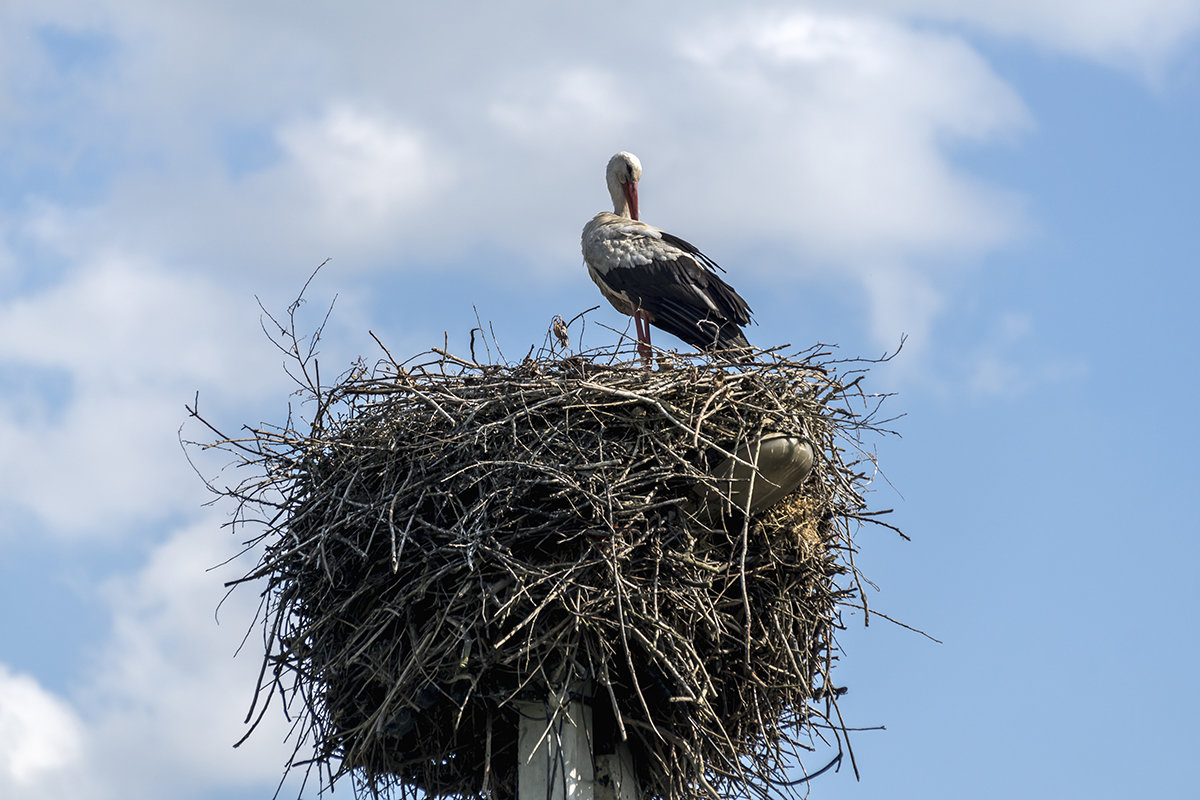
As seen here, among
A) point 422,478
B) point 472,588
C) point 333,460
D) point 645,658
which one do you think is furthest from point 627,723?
point 333,460

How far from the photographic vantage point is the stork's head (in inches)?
368

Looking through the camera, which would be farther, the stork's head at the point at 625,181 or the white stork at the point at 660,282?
the stork's head at the point at 625,181

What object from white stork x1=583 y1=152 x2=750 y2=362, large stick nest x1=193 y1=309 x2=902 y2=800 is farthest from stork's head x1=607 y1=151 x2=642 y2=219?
large stick nest x1=193 y1=309 x2=902 y2=800

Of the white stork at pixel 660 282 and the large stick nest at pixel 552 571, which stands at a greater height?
the white stork at pixel 660 282

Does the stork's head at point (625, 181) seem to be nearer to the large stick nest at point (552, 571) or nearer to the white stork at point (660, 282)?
the white stork at point (660, 282)

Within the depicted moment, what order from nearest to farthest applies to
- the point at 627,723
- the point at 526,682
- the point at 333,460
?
the point at 526,682
the point at 627,723
the point at 333,460

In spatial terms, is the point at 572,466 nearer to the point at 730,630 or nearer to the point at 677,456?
the point at 677,456

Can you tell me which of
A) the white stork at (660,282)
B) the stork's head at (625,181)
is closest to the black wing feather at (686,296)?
the white stork at (660,282)

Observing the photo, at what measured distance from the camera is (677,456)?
5715 mm

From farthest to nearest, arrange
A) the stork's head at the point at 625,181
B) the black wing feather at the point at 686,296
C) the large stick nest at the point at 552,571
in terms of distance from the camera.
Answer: the stork's head at the point at 625,181 < the black wing feather at the point at 686,296 < the large stick nest at the point at 552,571

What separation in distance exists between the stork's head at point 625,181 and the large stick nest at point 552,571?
3.24 m

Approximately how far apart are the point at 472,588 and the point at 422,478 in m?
0.55

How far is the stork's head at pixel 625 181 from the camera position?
9.34 metres

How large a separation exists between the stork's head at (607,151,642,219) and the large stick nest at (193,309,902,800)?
324 cm
